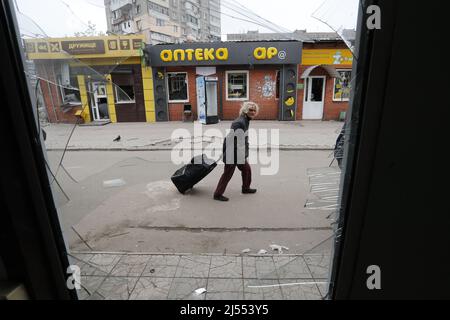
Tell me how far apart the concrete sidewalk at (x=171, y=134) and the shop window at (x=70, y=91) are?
6.28 metres

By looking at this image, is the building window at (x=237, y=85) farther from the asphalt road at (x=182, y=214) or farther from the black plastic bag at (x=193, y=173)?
the black plastic bag at (x=193, y=173)

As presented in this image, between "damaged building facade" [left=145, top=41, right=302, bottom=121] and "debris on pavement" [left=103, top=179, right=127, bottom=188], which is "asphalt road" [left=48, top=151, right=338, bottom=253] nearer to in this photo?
"debris on pavement" [left=103, top=179, right=127, bottom=188]

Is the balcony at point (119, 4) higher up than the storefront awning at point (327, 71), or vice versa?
the balcony at point (119, 4)

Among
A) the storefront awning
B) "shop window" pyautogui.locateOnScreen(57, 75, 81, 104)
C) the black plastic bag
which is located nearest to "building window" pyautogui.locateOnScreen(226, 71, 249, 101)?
the storefront awning

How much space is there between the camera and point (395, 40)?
1097 millimetres

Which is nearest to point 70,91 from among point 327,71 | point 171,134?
point 171,134

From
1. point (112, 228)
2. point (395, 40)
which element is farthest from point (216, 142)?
point (395, 40)

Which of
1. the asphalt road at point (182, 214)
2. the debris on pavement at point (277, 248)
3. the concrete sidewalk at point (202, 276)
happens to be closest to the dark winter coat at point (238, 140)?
the asphalt road at point (182, 214)

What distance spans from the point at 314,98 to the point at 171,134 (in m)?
7.84

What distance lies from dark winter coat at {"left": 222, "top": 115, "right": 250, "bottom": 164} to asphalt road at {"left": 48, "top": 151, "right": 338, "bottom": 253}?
30.5 inches

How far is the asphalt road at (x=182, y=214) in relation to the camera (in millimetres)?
3521

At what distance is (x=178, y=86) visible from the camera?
1459 centimetres

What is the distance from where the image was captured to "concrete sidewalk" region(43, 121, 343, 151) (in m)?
9.10
